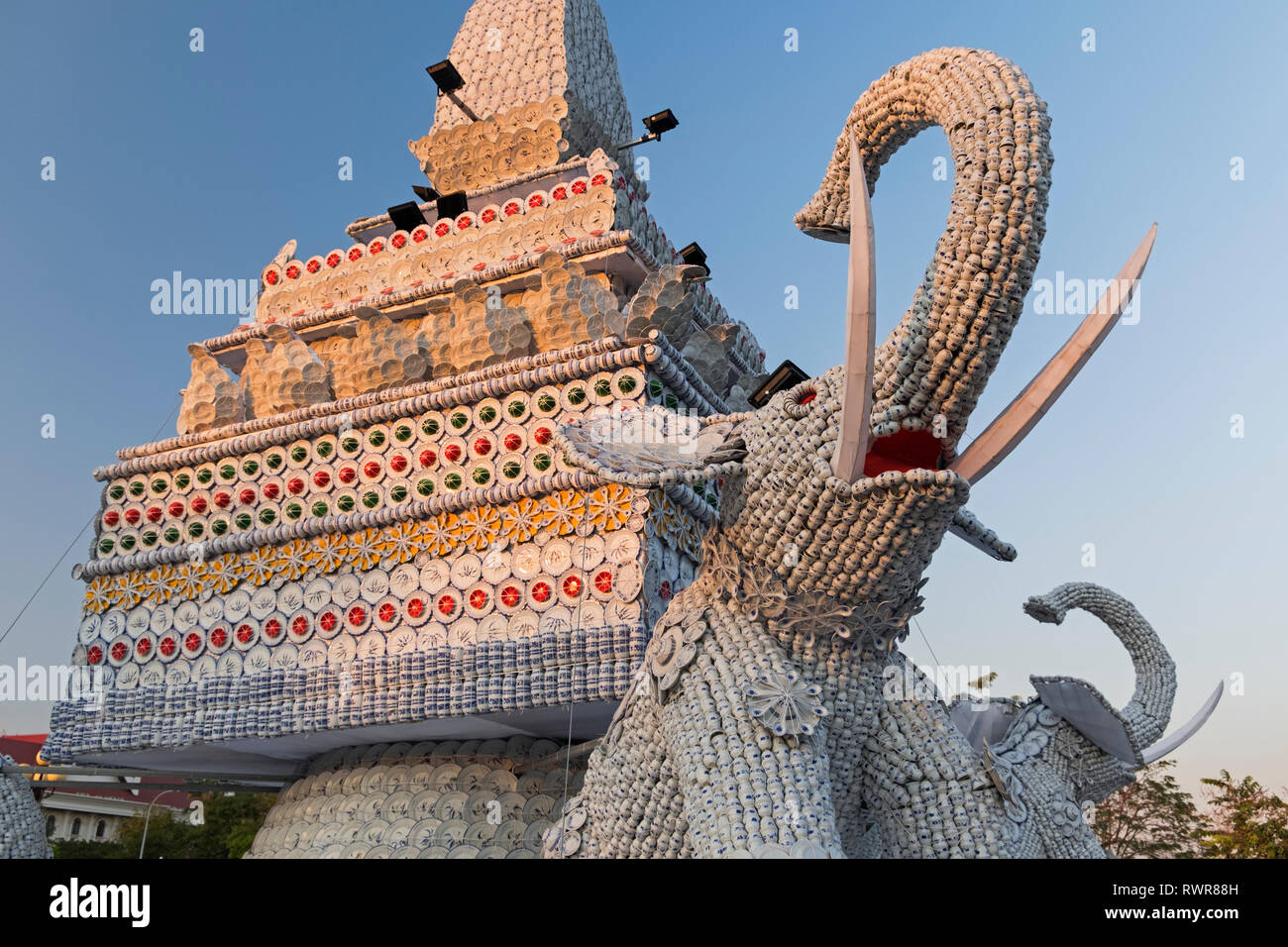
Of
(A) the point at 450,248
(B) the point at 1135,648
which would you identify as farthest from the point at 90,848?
(B) the point at 1135,648

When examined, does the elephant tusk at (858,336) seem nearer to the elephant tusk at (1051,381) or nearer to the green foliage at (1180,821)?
the elephant tusk at (1051,381)

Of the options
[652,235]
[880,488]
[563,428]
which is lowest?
A: [880,488]

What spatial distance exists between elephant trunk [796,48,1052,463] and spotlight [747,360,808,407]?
1440 mm

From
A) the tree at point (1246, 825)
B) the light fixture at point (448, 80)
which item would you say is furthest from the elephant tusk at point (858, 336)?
the tree at point (1246, 825)

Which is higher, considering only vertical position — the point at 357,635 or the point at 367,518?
the point at 367,518

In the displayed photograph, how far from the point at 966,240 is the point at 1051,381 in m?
0.72

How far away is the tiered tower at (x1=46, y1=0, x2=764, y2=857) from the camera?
6.90 metres

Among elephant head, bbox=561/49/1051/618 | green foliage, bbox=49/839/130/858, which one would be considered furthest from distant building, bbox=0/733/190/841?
elephant head, bbox=561/49/1051/618

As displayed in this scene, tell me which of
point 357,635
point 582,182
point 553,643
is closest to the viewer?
point 553,643

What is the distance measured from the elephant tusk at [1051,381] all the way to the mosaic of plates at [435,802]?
3.81 m
